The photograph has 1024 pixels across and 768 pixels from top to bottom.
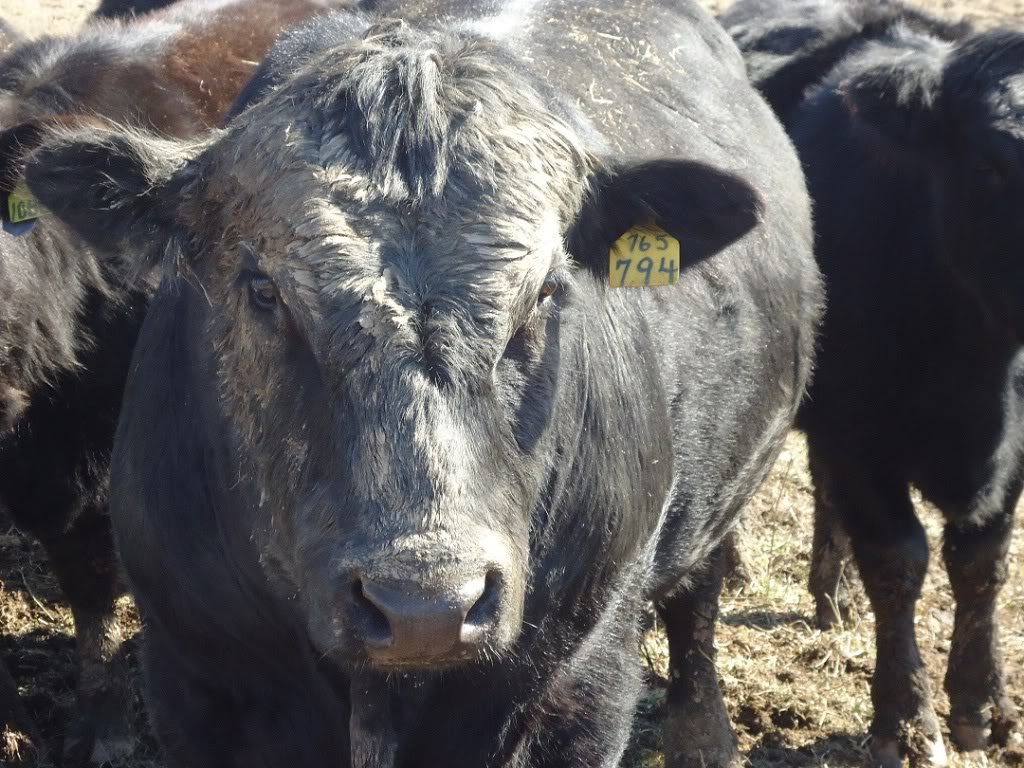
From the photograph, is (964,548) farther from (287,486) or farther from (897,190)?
(287,486)

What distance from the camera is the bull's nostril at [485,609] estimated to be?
2.26 meters

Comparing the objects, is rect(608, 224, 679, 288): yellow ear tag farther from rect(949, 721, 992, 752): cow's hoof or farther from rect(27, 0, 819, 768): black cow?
rect(949, 721, 992, 752): cow's hoof

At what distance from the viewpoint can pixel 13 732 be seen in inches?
165

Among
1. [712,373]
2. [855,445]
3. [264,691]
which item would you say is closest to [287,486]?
[264,691]

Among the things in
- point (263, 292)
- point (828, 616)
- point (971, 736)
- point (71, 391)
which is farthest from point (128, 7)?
point (971, 736)

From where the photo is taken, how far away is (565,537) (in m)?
3.02

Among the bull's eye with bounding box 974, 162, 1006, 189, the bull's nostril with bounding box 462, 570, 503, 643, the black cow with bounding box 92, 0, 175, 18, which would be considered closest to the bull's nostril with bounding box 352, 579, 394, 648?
the bull's nostril with bounding box 462, 570, 503, 643

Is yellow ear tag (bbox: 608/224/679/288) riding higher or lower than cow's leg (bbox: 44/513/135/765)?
higher

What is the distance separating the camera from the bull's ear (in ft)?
9.27

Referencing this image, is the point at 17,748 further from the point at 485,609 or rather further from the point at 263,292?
the point at 485,609

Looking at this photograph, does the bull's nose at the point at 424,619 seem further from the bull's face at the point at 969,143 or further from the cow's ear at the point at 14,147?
the bull's face at the point at 969,143

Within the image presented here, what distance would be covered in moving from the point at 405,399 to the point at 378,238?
34 cm

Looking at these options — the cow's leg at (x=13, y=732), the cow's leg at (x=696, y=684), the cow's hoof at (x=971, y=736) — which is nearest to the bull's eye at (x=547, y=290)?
the cow's leg at (x=696, y=684)

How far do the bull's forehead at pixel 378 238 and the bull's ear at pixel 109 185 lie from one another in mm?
187
